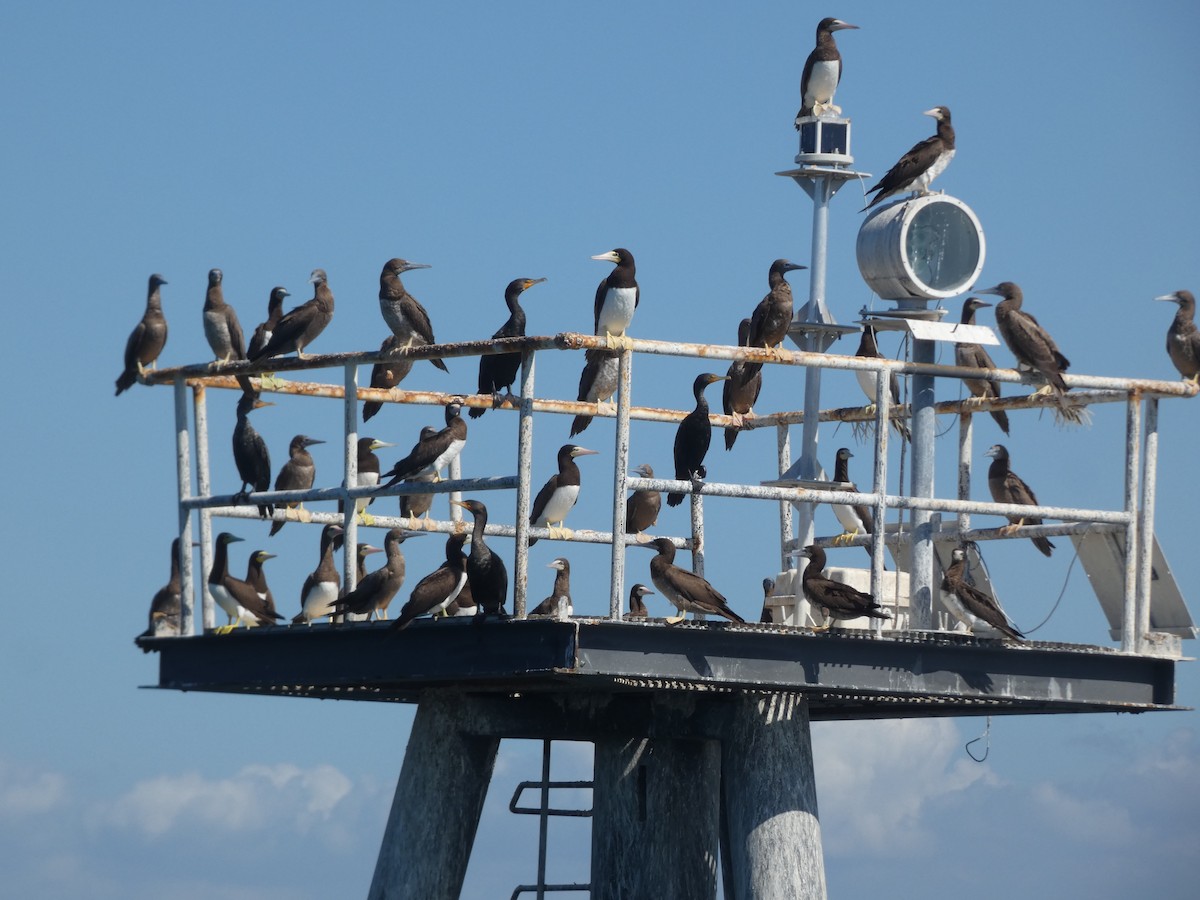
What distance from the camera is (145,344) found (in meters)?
22.1

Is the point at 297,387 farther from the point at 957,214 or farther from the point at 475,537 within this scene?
the point at 957,214

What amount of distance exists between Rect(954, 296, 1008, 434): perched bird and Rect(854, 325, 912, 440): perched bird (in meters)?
0.70

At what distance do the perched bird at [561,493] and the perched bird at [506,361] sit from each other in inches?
34.2

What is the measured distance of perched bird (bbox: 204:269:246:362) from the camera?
21500 mm

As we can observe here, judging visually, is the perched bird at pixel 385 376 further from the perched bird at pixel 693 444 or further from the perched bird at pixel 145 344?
the perched bird at pixel 693 444

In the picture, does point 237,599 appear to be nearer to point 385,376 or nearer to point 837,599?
point 385,376

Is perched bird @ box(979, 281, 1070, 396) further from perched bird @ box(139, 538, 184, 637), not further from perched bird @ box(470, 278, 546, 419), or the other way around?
perched bird @ box(139, 538, 184, 637)

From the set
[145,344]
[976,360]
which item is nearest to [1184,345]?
[976,360]

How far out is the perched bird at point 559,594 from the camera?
1836cm

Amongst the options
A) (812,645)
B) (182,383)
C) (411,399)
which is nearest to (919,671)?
(812,645)

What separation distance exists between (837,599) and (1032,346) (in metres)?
3.28

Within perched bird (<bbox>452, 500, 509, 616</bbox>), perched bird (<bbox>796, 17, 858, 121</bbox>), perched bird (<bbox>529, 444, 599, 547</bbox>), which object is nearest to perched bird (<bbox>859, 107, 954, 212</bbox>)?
perched bird (<bbox>796, 17, 858, 121</bbox>)

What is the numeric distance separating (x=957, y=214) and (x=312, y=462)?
7.78 meters

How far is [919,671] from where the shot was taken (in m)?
16.8
